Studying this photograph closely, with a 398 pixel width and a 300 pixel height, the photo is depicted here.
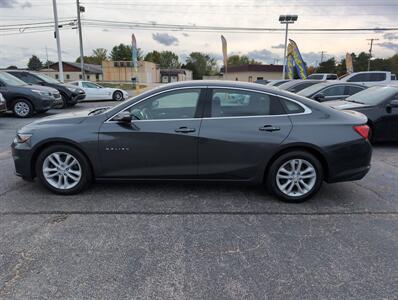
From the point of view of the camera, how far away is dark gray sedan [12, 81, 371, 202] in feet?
13.2

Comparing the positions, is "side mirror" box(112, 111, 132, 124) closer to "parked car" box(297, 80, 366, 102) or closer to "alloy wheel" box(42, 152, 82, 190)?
"alloy wheel" box(42, 152, 82, 190)

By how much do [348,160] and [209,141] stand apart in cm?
177

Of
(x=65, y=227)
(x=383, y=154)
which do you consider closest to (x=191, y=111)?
(x=65, y=227)

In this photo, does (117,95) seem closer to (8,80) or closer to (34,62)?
(8,80)

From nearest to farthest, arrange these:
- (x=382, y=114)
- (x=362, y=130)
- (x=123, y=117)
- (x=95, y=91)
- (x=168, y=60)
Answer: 1. (x=123, y=117)
2. (x=362, y=130)
3. (x=382, y=114)
4. (x=95, y=91)
5. (x=168, y=60)

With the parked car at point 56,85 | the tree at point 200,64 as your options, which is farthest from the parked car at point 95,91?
the tree at point 200,64

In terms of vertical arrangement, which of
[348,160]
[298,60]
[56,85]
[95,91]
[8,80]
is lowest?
[348,160]

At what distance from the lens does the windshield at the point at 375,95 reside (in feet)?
24.2

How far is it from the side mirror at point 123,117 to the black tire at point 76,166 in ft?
2.16

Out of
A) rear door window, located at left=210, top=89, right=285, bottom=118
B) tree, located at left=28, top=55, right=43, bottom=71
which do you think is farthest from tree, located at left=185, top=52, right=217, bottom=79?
rear door window, located at left=210, top=89, right=285, bottom=118

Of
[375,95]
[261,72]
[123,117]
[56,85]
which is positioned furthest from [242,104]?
[261,72]

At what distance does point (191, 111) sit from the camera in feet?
13.5

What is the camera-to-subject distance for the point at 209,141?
404cm

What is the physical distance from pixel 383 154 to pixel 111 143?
5.74 metres
